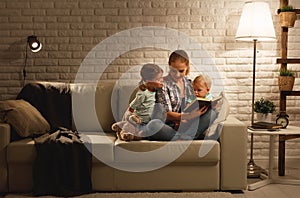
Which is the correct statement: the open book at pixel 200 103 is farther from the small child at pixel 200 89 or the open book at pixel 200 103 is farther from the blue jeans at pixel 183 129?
the small child at pixel 200 89

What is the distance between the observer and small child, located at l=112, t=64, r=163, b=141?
12.7ft

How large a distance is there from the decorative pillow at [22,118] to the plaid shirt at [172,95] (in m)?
1.01

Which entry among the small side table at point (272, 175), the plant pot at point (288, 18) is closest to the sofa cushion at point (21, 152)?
the small side table at point (272, 175)

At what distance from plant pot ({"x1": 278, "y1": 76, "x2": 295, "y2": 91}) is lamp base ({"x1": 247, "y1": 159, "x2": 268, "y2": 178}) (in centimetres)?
74

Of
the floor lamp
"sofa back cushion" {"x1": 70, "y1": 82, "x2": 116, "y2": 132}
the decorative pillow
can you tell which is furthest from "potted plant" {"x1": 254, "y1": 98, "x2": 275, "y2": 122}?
the decorative pillow

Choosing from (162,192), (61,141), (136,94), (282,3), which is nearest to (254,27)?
(282,3)

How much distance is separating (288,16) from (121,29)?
63.1 inches

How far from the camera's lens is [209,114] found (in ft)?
12.6

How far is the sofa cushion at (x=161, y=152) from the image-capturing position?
373 cm

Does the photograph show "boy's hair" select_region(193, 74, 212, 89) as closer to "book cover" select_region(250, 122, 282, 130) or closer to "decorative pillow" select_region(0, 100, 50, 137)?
"book cover" select_region(250, 122, 282, 130)

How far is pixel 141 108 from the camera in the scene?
402 centimetres

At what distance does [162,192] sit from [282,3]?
217 centimetres

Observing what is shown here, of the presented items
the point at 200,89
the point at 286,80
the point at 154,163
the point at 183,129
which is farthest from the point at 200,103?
the point at 286,80

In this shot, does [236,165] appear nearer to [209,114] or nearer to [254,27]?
[209,114]
